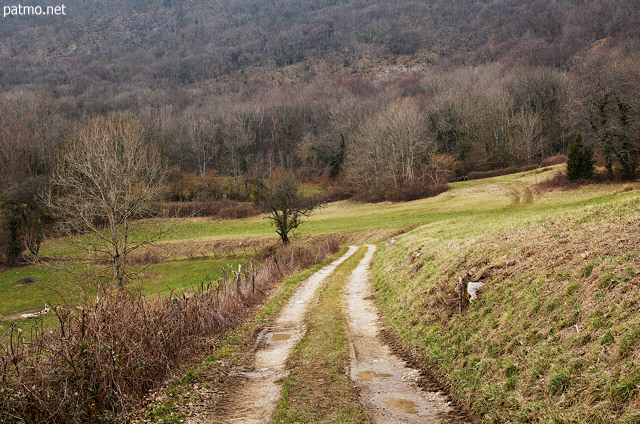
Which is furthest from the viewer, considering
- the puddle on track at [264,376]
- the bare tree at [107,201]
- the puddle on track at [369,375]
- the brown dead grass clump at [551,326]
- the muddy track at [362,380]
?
the bare tree at [107,201]

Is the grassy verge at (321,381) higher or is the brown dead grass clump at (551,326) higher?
the brown dead grass clump at (551,326)

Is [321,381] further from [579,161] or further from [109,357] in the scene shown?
[579,161]

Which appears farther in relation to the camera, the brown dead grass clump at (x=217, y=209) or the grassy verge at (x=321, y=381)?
the brown dead grass clump at (x=217, y=209)

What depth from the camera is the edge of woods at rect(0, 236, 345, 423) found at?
18.9 ft

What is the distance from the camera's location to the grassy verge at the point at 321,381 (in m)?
6.81

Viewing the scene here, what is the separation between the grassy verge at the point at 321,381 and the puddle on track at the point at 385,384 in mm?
254

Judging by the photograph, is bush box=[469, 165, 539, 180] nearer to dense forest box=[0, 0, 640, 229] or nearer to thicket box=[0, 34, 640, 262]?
thicket box=[0, 34, 640, 262]

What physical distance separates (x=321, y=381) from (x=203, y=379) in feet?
8.96

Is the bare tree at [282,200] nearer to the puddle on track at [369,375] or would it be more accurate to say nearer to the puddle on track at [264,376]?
the puddle on track at [264,376]

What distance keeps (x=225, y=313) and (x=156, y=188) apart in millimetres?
13980

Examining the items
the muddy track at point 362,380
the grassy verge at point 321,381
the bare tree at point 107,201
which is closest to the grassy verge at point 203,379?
the muddy track at point 362,380

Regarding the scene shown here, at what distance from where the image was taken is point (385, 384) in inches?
316

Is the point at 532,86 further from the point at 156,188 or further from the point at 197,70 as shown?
the point at 197,70

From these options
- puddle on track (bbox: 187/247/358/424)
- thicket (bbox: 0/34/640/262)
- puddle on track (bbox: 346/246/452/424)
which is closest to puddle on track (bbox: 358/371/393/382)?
puddle on track (bbox: 346/246/452/424)
